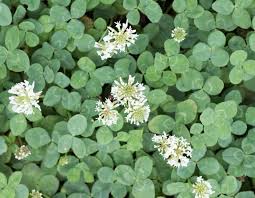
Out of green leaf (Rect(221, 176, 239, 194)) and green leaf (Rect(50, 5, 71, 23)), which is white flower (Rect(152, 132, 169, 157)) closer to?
green leaf (Rect(221, 176, 239, 194))

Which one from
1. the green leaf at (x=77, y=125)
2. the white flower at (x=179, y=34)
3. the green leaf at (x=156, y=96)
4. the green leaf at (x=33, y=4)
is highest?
the green leaf at (x=33, y=4)

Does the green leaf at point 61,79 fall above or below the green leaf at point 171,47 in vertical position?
below

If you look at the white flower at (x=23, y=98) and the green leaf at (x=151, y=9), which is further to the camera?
the green leaf at (x=151, y=9)

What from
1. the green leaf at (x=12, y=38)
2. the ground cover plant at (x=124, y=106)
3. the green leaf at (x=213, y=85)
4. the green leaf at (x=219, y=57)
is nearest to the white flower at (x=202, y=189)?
the ground cover plant at (x=124, y=106)

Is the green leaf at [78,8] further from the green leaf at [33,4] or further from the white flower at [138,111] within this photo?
the white flower at [138,111]

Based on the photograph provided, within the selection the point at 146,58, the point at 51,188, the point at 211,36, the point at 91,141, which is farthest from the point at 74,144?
the point at 211,36

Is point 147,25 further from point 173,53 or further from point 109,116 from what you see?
point 109,116

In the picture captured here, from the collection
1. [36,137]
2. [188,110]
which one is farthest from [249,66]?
[36,137]
